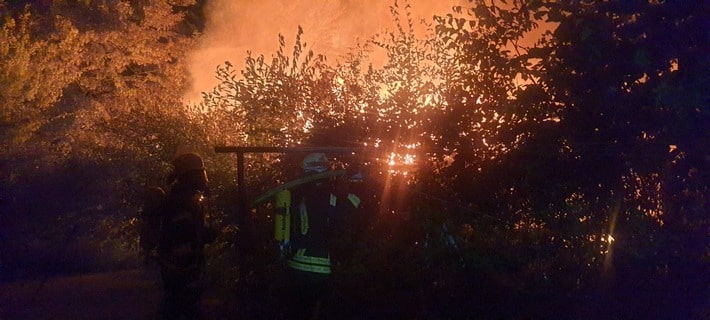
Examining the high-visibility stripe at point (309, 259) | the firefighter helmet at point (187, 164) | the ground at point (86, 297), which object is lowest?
the ground at point (86, 297)

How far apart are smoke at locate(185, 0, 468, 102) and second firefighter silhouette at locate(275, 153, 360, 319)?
2.88 m

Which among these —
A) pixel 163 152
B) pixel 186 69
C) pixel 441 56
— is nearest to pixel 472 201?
pixel 441 56

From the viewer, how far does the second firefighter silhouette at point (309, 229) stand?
20.6ft

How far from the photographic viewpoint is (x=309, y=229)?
629cm

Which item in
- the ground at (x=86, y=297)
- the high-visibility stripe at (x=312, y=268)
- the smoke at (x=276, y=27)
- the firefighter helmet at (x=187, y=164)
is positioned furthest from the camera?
the smoke at (x=276, y=27)

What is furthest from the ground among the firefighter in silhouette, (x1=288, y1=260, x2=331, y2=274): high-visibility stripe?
(x1=288, y1=260, x2=331, y2=274): high-visibility stripe

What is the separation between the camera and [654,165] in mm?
6391

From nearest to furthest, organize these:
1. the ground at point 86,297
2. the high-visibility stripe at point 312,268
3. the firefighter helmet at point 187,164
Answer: the firefighter helmet at point 187,164
the high-visibility stripe at point 312,268
the ground at point 86,297

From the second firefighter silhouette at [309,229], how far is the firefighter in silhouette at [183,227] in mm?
699

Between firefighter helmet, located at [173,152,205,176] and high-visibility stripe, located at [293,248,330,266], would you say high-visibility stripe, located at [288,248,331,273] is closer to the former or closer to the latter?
high-visibility stripe, located at [293,248,330,266]

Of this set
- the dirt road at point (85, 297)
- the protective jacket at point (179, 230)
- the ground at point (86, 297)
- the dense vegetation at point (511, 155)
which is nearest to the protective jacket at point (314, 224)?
the dense vegetation at point (511, 155)

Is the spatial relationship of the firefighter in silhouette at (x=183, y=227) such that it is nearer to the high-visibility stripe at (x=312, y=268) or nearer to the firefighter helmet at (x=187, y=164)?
the firefighter helmet at (x=187, y=164)

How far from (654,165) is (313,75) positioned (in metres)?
3.75

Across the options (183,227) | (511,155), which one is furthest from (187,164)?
(511,155)
